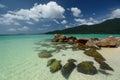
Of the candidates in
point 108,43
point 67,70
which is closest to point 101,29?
point 108,43

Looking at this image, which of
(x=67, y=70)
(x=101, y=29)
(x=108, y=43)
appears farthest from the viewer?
(x=101, y=29)

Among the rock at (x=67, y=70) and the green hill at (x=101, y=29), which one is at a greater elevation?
the rock at (x=67, y=70)

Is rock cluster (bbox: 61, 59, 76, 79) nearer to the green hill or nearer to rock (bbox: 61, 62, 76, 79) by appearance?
rock (bbox: 61, 62, 76, 79)

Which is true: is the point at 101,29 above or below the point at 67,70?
below

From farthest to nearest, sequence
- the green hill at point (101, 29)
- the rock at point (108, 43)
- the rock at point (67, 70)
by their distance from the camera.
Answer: the green hill at point (101, 29)
the rock at point (108, 43)
the rock at point (67, 70)

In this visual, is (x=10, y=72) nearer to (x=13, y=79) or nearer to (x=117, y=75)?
(x=13, y=79)

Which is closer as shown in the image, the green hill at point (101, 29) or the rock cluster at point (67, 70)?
the rock cluster at point (67, 70)

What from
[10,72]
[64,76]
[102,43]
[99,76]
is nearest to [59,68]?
[64,76]

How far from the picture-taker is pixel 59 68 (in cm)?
796

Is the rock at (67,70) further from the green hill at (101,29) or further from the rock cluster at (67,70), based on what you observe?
the green hill at (101,29)

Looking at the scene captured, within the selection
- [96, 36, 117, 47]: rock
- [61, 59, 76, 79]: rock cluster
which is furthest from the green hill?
[61, 59, 76, 79]: rock cluster

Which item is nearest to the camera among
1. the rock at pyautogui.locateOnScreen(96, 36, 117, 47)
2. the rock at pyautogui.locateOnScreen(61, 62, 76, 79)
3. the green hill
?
the rock at pyautogui.locateOnScreen(61, 62, 76, 79)

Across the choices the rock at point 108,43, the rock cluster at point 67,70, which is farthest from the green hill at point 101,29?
the rock cluster at point 67,70

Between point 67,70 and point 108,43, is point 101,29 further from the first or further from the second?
point 67,70
